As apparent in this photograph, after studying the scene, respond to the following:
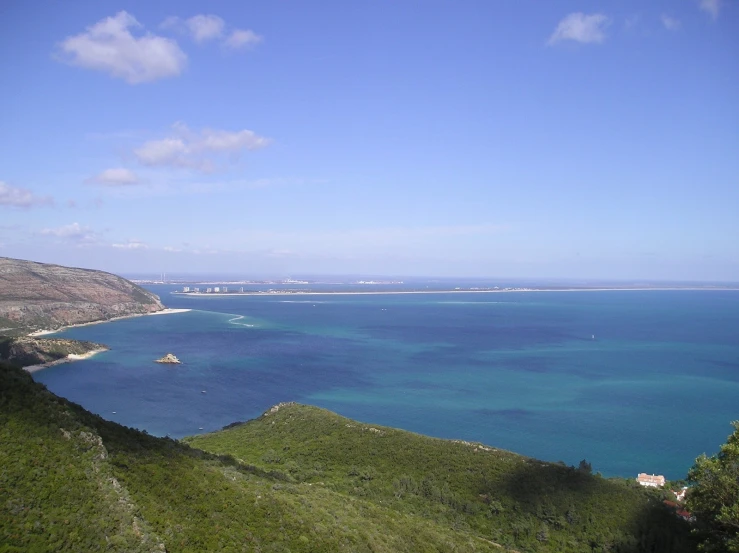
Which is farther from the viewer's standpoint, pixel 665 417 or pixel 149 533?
pixel 665 417

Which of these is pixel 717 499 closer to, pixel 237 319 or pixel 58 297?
pixel 237 319

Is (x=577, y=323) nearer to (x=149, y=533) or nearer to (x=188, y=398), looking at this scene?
(x=188, y=398)

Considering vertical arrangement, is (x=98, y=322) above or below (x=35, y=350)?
below

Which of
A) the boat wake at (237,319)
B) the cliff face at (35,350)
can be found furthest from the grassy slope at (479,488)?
the boat wake at (237,319)

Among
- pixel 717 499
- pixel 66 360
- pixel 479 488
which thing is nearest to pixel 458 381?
pixel 479 488

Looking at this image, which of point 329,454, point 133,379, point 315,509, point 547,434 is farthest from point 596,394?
point 133,379

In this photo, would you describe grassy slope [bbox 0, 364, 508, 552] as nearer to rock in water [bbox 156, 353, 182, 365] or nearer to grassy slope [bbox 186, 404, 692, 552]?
grassy slope [bbox 186, 404, 692, 552]
